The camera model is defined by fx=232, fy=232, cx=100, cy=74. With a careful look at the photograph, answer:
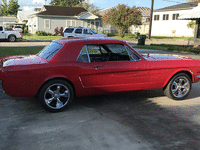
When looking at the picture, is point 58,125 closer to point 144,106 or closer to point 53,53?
point 53,53

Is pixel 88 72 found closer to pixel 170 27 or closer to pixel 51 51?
pixel 51 51

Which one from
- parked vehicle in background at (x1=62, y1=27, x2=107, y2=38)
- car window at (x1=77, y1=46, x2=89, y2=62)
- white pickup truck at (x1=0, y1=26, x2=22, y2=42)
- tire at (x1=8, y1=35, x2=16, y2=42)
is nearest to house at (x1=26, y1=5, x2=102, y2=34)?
white pickup truck at (x1=0, y1=26, x2=22, y2=42)

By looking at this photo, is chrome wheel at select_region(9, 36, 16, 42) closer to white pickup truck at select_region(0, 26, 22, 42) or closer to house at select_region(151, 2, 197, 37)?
white pickup truck at select_region(0, 26, 22, 42)

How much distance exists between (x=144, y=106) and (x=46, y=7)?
4426 cm

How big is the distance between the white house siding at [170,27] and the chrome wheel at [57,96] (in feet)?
151

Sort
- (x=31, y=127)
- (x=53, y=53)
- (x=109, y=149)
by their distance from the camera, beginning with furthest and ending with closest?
(x=53, y=53) < (x=31, y=127) < (x=109, y=149)

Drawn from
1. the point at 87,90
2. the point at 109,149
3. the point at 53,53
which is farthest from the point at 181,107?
the point at 53,53

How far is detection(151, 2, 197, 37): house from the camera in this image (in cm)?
4778

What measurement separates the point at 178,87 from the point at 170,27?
48.1 m

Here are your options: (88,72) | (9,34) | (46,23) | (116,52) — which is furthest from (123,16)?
(88,72)

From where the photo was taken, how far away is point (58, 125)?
170 inches

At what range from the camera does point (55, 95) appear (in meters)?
4.91

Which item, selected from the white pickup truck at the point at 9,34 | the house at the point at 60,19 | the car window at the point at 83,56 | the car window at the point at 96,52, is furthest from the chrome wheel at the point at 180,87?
the house at the point at 60,19

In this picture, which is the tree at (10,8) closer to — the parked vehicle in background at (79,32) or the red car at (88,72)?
the parked vehicle in background at (79,32)
